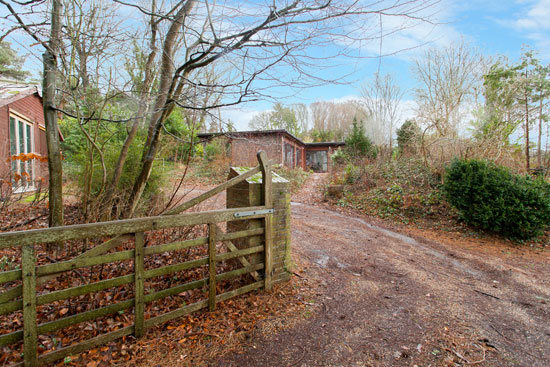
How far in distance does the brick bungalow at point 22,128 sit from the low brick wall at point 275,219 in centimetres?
682

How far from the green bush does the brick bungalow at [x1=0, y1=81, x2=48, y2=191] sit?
11.6 metres

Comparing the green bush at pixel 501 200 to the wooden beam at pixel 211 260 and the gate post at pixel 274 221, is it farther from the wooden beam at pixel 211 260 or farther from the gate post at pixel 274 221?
the wooden beam at pixel 211 260

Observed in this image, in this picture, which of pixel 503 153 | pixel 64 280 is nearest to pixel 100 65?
pixel 64 280

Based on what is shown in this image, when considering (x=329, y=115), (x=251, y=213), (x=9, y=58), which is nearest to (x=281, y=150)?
(x=9, y=58)

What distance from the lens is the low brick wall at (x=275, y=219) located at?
345cm

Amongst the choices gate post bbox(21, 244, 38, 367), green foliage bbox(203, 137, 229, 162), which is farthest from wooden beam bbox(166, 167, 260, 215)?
green foliage bbox(203, 137, 229, 162)

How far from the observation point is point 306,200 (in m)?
11.6

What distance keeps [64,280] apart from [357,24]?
487 cm

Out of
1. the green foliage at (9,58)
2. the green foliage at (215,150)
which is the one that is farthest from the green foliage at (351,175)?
the green foliage at (9,58)

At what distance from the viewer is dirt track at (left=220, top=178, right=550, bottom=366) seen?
2484 millimetres

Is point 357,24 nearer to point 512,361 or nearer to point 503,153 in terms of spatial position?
point 512,361

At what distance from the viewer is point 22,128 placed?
379 inches

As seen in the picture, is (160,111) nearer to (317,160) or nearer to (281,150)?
(281,150)

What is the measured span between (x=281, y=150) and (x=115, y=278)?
1616 centimetres
